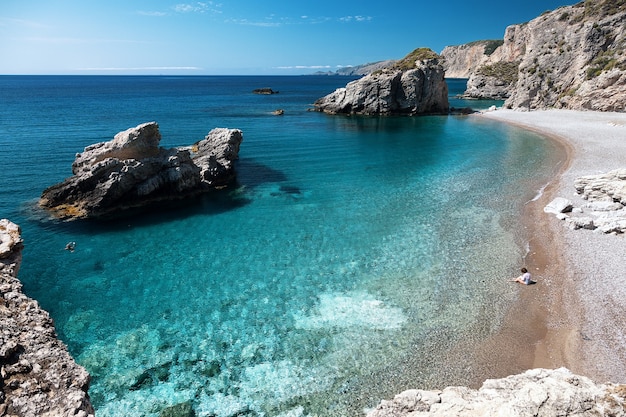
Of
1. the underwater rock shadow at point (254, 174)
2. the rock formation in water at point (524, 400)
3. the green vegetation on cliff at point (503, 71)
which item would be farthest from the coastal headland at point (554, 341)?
the green vegetation on cliff at point (503, 71)

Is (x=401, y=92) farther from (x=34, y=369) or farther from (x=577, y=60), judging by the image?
(x=34, y=369)

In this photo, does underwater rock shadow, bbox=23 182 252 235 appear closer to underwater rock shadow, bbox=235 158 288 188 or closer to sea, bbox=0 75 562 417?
sea, bbox=0 75 562 417

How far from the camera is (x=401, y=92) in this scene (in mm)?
91250

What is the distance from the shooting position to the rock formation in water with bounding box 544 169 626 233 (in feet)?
82.2

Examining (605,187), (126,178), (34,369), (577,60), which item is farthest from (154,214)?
(577,60)

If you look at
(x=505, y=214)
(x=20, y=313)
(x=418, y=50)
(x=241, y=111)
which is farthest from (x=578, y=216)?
(x=418, y=50)

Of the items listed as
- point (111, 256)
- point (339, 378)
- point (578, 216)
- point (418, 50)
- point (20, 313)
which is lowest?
point (339, 378)

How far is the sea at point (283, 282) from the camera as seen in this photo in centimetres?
1473

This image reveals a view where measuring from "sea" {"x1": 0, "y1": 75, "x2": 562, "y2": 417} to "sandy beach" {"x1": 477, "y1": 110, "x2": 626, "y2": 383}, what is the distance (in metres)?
0.98

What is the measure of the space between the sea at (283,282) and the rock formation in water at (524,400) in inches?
221

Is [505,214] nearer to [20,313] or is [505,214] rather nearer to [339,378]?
[339,378]

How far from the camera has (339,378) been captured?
1480cm

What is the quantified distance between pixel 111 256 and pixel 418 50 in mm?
100546

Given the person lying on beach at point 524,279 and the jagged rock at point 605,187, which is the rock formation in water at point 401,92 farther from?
the person lying on beach at point 524,279
